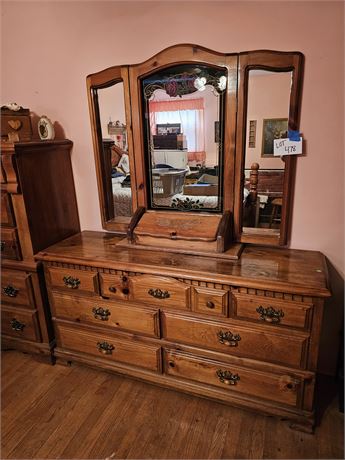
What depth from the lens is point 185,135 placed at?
1.67 m

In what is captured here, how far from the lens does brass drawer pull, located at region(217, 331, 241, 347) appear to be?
1477 mm

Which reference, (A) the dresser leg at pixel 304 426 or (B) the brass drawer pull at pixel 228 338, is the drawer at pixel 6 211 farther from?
(A) the dresser leg at pixel 304 426

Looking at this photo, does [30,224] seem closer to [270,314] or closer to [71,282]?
[71,282]

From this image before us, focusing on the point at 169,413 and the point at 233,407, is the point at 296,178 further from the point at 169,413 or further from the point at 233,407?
the point at 169,413

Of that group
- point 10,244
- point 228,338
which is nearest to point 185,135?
point 228,338

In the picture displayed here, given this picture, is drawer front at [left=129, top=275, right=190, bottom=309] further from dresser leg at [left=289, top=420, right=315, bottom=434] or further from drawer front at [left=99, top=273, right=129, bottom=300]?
dresser leg at [left=289, top=420, right=315, bottom=434]

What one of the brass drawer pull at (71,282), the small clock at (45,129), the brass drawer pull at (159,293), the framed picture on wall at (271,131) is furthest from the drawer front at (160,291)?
the small clock at (45,129)

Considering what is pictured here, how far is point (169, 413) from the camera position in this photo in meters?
1.61

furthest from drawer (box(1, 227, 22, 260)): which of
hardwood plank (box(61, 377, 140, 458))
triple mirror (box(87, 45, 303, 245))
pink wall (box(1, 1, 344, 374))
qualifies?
hardwood plank (box(61, 377, 140, 458))

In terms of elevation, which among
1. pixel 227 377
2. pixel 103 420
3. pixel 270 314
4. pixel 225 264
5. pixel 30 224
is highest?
pixel 30 224

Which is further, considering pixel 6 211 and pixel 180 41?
pixel 6 211

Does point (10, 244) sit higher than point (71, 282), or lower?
higher

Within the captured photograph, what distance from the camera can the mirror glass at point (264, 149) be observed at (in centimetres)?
149

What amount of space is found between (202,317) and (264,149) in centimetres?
91
